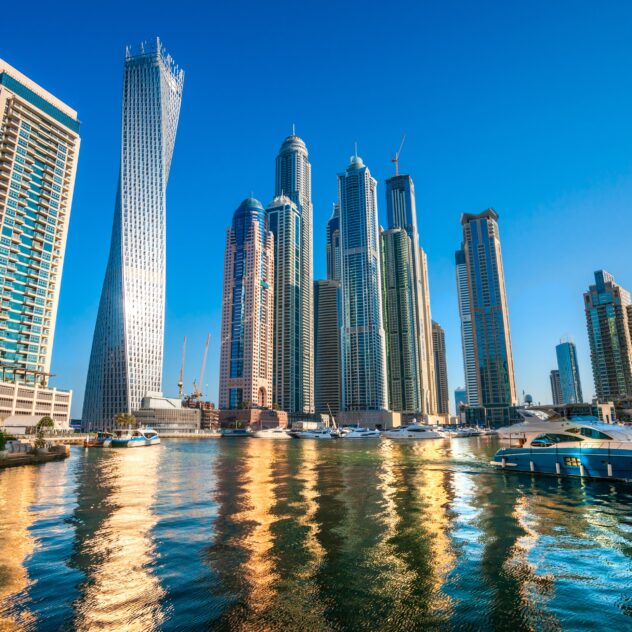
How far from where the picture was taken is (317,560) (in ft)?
63.0

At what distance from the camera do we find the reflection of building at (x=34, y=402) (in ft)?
447

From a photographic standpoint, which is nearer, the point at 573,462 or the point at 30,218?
the point at 573,462

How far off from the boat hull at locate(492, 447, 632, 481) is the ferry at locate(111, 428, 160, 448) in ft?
318

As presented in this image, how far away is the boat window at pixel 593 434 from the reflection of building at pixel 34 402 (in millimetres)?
148803

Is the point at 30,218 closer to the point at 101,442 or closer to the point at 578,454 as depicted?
the point at 101,442

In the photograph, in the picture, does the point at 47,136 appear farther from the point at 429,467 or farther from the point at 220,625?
the point at 220,625

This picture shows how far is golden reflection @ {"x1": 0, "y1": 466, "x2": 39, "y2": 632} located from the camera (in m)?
13.8

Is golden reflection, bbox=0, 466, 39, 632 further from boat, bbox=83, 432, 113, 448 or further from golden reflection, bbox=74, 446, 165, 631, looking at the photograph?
boat, bbox=83, 432, 113, 448

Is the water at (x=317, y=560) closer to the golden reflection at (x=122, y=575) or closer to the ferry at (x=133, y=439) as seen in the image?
the golden reflection at (x=122, y=575)

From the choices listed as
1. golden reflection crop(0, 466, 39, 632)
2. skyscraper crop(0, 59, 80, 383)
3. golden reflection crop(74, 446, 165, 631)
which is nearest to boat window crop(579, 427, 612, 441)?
golden reflection crop(74, 446, 165, 631)

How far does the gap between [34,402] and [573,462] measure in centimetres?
15804

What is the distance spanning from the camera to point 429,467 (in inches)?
2381

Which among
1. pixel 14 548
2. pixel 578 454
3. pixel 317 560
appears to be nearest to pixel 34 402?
pixel 14 548

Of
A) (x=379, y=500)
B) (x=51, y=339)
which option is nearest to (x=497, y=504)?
(x=379, y=500)
